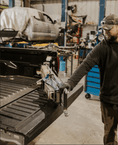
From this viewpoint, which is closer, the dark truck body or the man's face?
the dark truck body

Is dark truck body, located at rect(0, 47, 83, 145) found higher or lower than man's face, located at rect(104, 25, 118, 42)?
lower

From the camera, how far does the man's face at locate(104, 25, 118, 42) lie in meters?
1.72

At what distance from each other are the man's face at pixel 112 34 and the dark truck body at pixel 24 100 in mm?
992

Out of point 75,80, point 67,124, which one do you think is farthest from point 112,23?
point 67,124

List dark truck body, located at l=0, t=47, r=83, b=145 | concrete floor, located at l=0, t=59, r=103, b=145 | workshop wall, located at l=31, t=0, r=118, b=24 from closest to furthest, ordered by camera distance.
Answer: dark truck body, located at l=0, t=47, r=83, b=145, concrete floor, located at l=0, t=59, r=103, b=145, workshop wall, located at l=31, t=0, r=118, b=24

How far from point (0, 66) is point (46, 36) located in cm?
288

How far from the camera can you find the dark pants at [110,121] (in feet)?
6.09

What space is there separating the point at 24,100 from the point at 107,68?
117 cm

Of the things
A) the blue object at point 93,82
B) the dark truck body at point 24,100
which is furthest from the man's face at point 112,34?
the blue object at point 93,82

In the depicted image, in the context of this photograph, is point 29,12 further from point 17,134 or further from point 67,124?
point 17,134

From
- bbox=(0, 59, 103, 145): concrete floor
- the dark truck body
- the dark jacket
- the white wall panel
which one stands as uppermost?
the white wall panel

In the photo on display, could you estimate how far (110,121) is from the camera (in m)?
1.89

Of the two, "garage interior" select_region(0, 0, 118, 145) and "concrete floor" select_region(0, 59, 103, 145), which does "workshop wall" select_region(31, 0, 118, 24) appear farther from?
"concrete floor" select_region(0, 59, 103, 145)

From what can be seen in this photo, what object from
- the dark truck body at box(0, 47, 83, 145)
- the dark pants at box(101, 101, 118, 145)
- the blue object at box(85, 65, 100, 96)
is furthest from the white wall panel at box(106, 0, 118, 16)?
the dark pants at box(101, 101, 118, 145)
